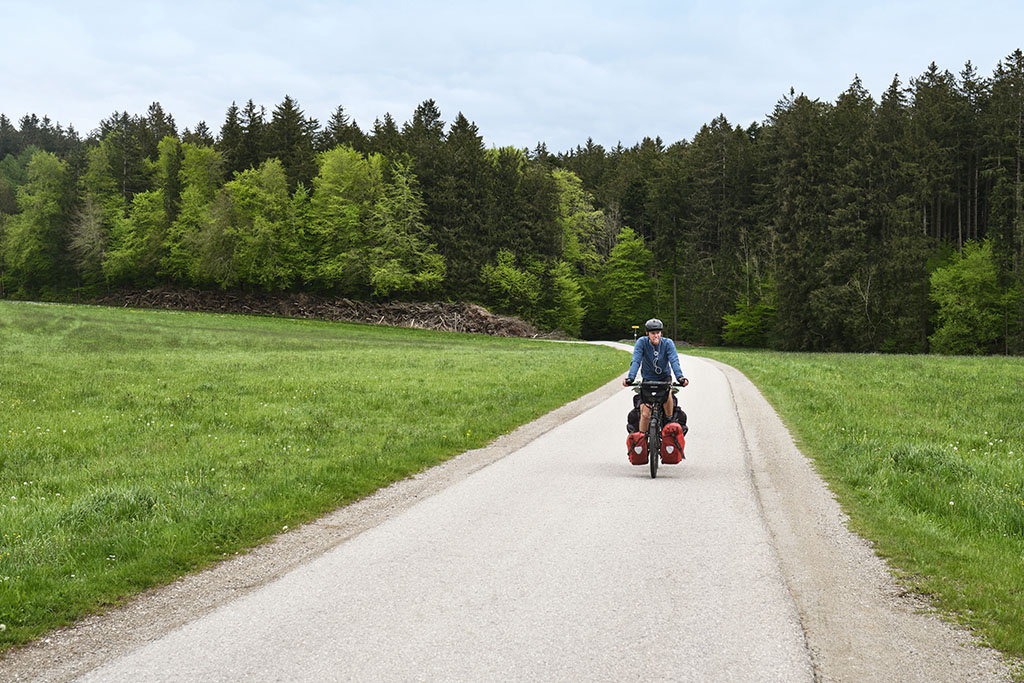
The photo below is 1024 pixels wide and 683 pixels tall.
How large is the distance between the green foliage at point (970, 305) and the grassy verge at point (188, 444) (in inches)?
1437

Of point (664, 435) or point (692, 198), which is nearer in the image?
point (664, 435)

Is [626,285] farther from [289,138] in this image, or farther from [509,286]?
[289,138]

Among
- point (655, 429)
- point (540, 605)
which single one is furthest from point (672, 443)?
point (540, 605)

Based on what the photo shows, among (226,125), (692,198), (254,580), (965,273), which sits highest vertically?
(226,125)

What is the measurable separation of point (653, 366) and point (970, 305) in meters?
50.9

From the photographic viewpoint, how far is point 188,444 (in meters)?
12.1

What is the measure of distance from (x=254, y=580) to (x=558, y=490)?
169 inches

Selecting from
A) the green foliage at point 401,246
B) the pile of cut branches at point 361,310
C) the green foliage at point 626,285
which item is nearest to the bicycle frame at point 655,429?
the pile of cut branches at point 361,310

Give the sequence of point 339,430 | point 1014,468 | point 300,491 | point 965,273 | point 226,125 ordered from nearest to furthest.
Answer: point 300,491 < point 1014,468 < point 339,430 < point 965,273 < point 226,125

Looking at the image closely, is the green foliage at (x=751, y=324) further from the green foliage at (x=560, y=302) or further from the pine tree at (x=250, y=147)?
the pine tree at (x=250, y=147)

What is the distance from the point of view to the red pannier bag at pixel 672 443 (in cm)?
1081

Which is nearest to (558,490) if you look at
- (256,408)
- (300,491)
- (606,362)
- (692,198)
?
(300,491)

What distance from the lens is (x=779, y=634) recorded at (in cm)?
483

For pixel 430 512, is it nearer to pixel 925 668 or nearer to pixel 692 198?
pixel 925 668
